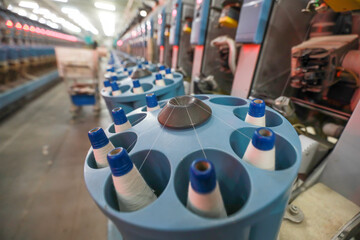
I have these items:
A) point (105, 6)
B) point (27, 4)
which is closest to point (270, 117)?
point (105, 6)

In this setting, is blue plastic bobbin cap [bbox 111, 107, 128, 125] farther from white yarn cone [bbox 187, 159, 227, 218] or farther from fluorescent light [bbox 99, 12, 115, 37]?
fluorescent light [bbox 99, 12, 115, 37]

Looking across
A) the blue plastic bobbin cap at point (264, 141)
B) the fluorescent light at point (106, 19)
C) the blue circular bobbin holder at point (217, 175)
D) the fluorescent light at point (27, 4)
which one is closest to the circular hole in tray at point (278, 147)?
the blue circular bobbin holder at point (217, 175)

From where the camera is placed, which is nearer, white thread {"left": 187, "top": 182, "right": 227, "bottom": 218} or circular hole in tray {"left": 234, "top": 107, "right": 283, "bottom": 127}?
white thread {"left": 187, "top": 182, "right": 227, "bottom": 218}

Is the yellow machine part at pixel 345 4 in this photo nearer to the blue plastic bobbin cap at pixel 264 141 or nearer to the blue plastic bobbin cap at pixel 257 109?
the blue plastic bobbin cap at pixel 257 109

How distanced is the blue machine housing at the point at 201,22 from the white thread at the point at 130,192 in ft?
5.74

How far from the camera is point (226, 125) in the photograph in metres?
0.53

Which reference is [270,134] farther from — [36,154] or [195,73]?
[36,154]

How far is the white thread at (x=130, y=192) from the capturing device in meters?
0.37

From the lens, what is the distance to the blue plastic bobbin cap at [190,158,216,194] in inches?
11.1

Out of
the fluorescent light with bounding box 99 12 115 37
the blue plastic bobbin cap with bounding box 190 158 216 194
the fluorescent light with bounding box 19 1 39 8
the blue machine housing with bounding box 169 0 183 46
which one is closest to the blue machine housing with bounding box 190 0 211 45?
the blue machine housing with bounding box 169 0 183 46

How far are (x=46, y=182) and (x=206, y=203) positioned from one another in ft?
5.96

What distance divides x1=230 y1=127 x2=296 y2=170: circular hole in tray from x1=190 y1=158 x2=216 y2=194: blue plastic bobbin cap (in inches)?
9.8

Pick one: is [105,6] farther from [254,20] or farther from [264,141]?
[264,141]

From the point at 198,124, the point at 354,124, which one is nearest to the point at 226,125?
the point at 198,124
